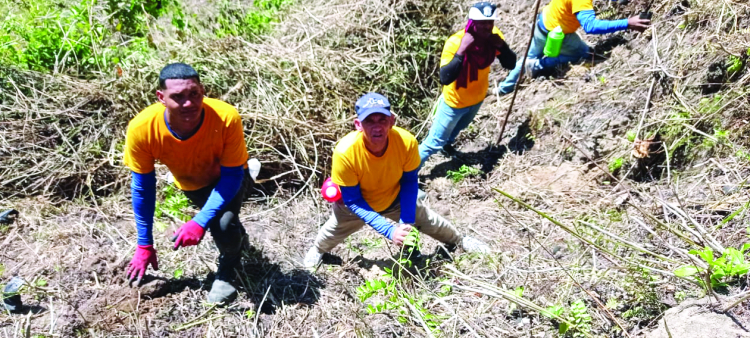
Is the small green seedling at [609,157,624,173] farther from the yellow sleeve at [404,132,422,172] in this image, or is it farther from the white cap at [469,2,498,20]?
the yellow sleeve at [404,132,422,172]

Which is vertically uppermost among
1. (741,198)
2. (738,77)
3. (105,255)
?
(738,77)

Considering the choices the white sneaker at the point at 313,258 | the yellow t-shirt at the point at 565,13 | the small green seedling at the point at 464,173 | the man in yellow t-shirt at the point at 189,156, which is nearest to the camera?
the man in yellow t-shirt at the point at 189,156

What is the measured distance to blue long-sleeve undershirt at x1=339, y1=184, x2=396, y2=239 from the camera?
3.06 m

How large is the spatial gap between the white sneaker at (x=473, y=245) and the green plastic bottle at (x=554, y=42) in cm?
230

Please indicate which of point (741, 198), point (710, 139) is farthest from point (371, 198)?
point (710, 139)

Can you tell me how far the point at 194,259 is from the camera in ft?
12.2

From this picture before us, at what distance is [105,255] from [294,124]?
6.14 ft

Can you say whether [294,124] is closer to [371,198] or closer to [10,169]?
[371,198]

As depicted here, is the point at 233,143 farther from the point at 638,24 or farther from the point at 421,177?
the point at 638,24

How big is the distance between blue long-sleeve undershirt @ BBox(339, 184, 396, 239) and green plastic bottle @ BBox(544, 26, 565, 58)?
2.81m

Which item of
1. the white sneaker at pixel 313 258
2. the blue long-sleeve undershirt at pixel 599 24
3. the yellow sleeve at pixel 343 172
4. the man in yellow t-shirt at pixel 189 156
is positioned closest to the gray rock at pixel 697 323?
the yellow sleeve at pixel 343 172

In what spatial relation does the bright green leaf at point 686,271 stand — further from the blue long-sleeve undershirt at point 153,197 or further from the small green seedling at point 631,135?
the blue long-sleeve undershirt at point 153,197

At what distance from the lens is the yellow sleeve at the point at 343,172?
302cm

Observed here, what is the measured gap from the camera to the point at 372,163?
306cm
